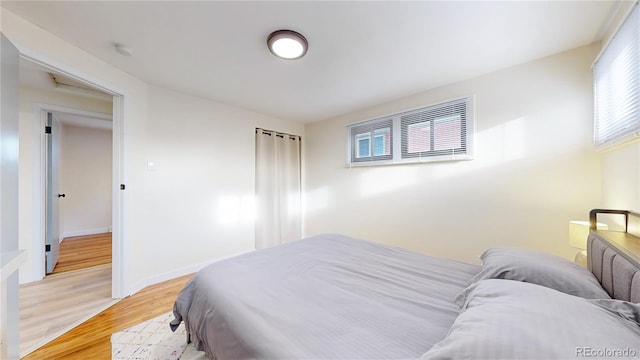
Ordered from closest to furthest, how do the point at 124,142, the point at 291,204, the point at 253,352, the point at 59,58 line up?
1. the point at 253,352
2. the point at 59,58
3. the point at 124,142
4. the point at 291,204

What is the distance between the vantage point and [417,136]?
2.82 metres

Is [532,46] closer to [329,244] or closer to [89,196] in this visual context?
[329,244]

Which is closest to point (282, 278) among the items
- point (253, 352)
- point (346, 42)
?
point (253, 352)

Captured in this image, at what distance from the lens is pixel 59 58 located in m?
1.77

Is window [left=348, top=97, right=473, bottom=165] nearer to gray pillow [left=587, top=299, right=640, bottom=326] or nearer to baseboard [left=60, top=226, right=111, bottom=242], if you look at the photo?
gray pillow [left=587, top=299, right=640, bottom=326]

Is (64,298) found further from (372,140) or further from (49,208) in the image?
(372,140)

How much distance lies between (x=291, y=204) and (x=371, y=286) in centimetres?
299

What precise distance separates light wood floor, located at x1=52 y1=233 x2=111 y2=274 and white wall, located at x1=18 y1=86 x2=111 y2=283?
0.34 metres

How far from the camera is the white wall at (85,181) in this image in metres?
4.55

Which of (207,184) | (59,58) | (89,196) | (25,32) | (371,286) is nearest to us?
(371,286)

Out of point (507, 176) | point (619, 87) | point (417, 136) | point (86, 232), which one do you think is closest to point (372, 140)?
point (417, 136)

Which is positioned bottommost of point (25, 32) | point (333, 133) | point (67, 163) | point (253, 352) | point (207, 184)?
point (253, 352)

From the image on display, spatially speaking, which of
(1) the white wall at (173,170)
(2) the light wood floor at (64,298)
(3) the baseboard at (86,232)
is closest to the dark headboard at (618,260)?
(2) the light wood floor at (64,298)

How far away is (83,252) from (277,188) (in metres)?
3.31
